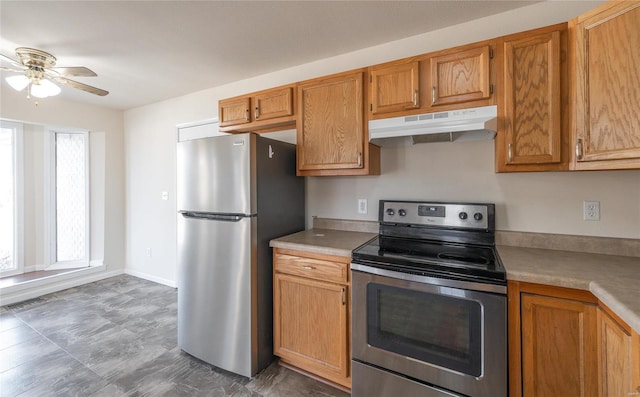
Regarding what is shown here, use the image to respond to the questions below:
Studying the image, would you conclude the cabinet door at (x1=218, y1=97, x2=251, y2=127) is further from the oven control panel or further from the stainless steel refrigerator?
the oven control panel

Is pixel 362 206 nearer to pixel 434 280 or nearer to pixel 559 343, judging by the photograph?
pixel 434 280

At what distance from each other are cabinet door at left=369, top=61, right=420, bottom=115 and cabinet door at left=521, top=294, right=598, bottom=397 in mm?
1270

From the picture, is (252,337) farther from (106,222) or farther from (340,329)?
(106,222)

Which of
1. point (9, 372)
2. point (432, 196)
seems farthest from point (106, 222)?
point (432, 196)

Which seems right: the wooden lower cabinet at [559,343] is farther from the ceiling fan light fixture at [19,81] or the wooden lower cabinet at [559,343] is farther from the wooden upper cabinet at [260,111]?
the ceiling fan light fixture at [19,81]

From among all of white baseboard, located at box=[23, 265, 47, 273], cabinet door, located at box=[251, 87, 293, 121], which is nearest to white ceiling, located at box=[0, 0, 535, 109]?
cabinet door, located at box=[251, 87, 293, 121]

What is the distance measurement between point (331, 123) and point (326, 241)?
88 cm

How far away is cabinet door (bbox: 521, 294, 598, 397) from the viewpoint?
1167mm

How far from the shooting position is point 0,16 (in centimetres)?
179

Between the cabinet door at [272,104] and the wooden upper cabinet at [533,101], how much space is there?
1459 mm

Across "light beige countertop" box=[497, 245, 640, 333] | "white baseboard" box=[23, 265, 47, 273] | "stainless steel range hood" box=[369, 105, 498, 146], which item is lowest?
"white baseboard" box=[23, 265, 47, 273]

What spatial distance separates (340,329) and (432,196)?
3.77 feet

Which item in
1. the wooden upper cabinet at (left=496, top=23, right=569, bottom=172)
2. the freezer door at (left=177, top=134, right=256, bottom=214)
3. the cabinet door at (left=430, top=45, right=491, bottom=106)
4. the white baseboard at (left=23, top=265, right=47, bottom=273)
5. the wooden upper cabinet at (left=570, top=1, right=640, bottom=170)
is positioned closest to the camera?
the wooden upper cabinet at (left=570, top=1, right=640, bottom=170)

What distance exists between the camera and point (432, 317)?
1.43 m
